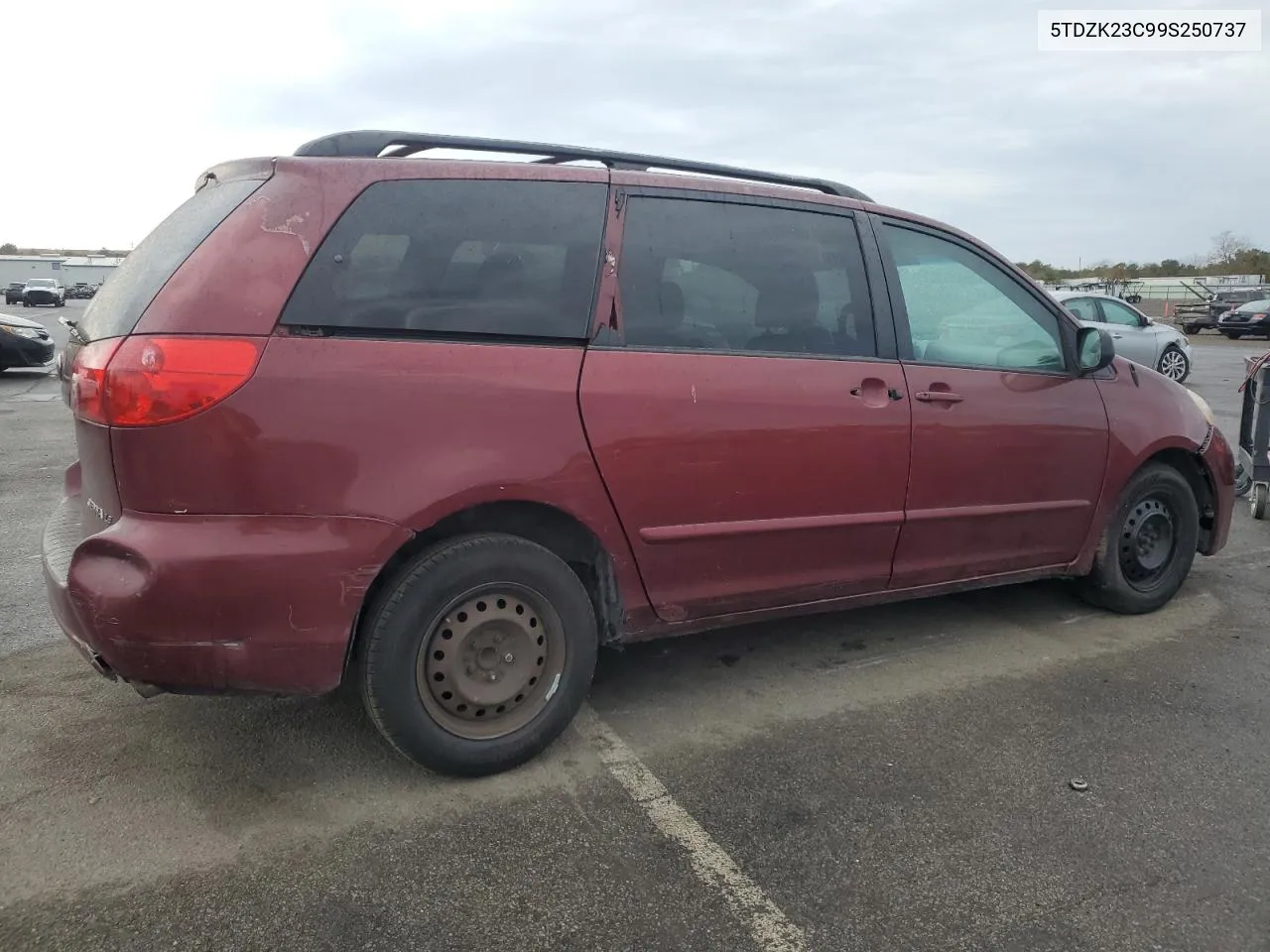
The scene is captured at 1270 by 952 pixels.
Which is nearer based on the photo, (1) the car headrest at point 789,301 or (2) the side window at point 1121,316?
(1) the car headrest at point 789,301

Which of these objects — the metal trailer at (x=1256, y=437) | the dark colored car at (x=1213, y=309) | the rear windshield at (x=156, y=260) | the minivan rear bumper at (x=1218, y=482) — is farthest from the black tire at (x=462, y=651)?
the dark colored car at (x=1213, y=309)

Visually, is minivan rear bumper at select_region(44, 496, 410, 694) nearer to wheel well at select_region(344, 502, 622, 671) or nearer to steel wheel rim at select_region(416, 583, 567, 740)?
wheel well at select_region(344, 502, 622, 671)

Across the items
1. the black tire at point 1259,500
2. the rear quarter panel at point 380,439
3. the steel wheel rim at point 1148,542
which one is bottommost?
the black tire at point 1259,500

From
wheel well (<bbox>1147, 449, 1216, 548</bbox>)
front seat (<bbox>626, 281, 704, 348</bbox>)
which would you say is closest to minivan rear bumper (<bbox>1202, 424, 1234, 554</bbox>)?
wheel well (<bbox>1147, 449, 1216, 548</bbox>)

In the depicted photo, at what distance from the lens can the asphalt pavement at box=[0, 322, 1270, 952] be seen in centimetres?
226

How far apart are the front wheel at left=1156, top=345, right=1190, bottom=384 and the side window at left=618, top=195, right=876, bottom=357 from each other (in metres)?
14.6

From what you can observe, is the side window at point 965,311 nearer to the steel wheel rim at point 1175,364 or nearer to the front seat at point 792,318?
the front seat at point 792,318

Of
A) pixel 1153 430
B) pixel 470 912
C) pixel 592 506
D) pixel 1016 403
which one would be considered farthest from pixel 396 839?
pixel 1153 430

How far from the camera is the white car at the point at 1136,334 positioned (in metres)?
15.5

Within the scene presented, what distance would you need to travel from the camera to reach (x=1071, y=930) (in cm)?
228

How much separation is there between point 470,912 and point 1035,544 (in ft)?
9.29

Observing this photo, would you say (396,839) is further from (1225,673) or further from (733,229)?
(1225,673)

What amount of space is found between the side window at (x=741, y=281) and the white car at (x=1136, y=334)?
43.8 feet

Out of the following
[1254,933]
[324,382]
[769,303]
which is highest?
[769,303]
